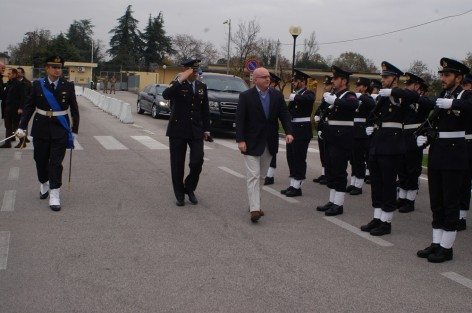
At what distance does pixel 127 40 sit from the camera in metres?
106

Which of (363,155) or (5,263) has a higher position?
(363,155)

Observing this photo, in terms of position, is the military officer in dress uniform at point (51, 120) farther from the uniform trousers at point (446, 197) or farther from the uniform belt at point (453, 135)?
the uniform belt at point (453, 135)

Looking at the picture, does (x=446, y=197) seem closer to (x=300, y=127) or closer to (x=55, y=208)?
(x=300, y=127)

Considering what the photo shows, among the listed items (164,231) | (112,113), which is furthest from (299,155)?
(112,113)

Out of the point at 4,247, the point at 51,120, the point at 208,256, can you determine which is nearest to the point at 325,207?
the point at 208,256

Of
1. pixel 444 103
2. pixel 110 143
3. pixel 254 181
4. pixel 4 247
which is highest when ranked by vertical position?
pixel 444 103

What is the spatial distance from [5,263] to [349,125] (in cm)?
470

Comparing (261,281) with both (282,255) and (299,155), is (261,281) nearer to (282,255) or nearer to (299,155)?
(282,255)

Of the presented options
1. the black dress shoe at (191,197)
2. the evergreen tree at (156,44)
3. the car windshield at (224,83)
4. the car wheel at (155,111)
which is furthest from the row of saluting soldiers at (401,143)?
the evergreen tree at (156,44)

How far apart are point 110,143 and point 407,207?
9630 mm

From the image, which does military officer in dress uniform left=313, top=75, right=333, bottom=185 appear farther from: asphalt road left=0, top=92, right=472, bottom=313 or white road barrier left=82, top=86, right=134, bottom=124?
white road barrier left=82, top=86, right=134, bottom=124

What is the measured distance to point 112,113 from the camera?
91.7ft

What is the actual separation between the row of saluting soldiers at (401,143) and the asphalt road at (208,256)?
31 cm

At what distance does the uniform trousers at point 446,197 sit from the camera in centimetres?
582
